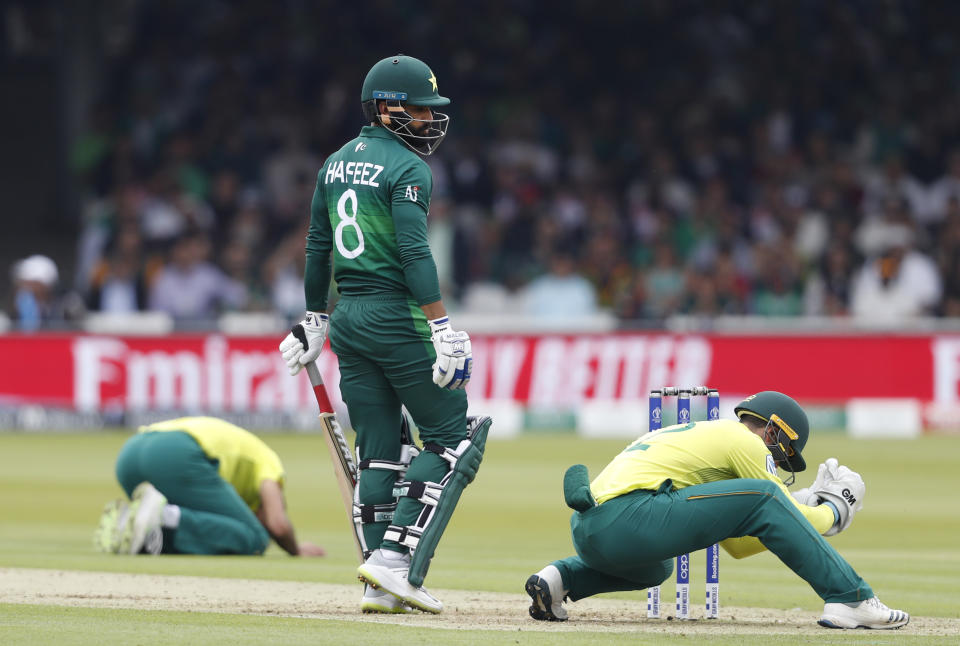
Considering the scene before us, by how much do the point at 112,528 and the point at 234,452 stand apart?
2.85 feet

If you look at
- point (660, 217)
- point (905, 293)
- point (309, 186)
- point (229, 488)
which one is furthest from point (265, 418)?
point (229, 488)

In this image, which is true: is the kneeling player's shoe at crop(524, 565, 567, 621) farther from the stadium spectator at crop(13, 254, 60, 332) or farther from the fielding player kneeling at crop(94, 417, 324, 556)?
the stadium spectator at crop(13, 254, 60, 332)

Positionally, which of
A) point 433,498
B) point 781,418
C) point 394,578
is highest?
point 781,418

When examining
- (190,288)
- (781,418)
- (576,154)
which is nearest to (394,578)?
(781,418)

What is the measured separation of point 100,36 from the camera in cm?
2541

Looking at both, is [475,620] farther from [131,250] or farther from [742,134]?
[742,134]

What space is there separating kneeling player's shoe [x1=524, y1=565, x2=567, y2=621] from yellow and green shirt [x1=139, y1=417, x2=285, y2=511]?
10.8 feet

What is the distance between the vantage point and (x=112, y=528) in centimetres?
989

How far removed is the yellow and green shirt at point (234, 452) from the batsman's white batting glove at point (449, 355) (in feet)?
11.1

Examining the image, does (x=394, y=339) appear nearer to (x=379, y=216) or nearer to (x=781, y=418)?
(x=379, y=216)

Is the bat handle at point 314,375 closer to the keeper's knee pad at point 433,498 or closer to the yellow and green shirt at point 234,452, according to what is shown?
the keeper's knee pad at point 433,498

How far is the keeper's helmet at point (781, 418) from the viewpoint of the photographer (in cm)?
689

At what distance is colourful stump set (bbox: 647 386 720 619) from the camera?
22.7 feet

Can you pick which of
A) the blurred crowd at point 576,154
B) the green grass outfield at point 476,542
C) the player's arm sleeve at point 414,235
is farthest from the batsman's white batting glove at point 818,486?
the blurred crowd at point 576,154
